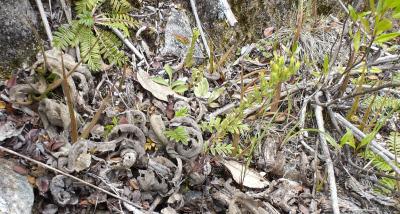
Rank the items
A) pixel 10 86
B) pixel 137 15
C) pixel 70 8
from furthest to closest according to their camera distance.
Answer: pixel 137 15, pixel 70 8, pixel 10 86

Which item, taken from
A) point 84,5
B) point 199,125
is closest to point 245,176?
point 199,125

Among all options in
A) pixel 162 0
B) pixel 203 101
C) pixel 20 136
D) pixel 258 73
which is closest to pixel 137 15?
pixel 162 0

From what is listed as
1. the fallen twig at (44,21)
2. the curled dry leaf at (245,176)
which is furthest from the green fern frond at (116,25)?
the curled dry leaf at (245,176)

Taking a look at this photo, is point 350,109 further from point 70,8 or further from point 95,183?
point 70,8

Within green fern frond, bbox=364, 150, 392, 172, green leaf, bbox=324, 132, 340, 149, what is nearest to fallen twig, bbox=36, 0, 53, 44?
green leaf, bbox=324, 132, 340, 149

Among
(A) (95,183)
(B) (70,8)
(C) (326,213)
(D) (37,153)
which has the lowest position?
(C) (326,213)

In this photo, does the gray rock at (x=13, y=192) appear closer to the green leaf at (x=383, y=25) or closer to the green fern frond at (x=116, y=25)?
the green fern frond at (x=116, y=25)

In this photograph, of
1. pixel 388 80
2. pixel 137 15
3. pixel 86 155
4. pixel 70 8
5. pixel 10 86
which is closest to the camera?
pixel 86 155
